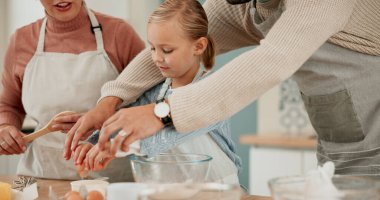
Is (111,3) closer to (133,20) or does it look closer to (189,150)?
(133,20)

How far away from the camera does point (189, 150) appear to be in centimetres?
152

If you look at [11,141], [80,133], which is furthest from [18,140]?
[80,133]

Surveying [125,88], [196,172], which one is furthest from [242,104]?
[125,88]

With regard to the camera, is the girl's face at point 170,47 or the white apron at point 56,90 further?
the white apron at point 56,90

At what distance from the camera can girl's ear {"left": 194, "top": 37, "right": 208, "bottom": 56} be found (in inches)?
62.6

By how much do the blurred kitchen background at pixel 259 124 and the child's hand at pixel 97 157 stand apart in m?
2.39

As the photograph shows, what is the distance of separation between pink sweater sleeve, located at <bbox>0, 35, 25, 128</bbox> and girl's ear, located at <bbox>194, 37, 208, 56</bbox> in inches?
25.9

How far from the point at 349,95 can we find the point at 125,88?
564mm

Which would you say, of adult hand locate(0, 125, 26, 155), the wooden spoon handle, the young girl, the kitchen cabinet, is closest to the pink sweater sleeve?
adult hand locate(0, 125, 26, 155)

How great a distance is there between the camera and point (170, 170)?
3.63ft


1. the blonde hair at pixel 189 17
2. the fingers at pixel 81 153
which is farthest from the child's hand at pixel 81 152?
the blonde hair at pixel 189 17

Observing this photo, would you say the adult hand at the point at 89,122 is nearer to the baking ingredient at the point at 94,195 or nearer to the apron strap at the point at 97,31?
the baking ingredient at the point at 94,195

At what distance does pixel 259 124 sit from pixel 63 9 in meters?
2.36

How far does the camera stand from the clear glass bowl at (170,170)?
1.10 m
